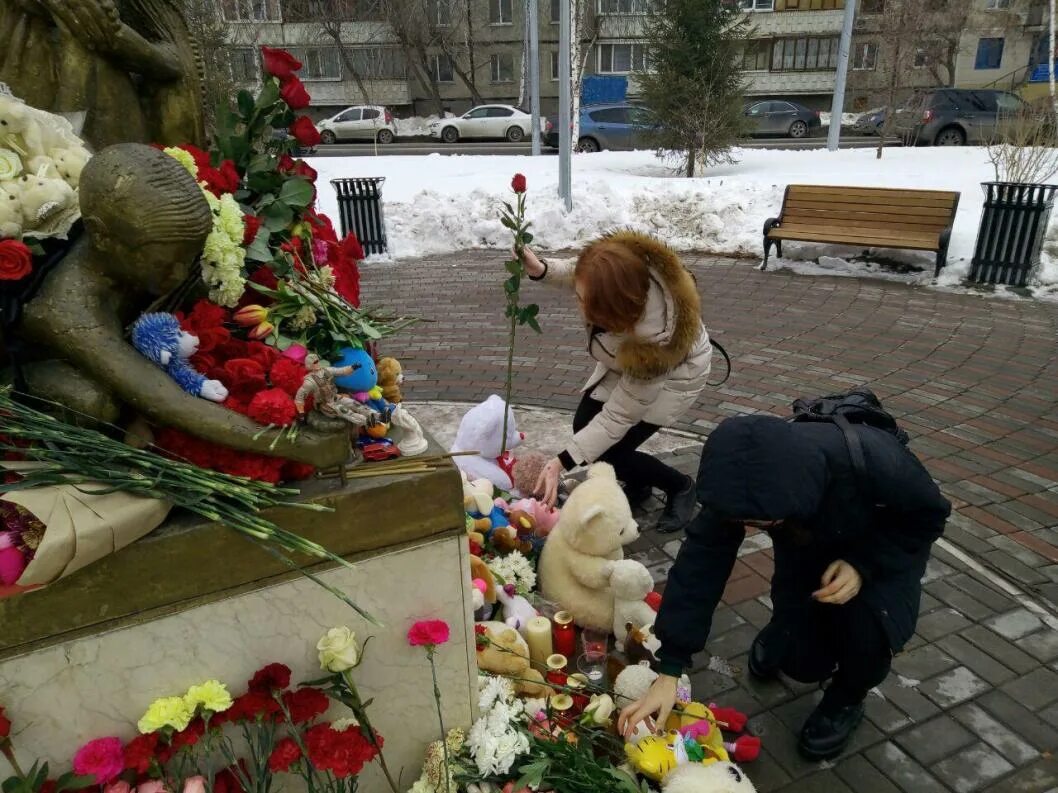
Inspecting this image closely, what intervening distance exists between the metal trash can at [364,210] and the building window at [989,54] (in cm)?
3225

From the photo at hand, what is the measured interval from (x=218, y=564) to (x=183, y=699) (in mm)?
Answer: 336

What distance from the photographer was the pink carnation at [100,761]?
1639 mm

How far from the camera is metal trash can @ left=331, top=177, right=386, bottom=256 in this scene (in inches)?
354

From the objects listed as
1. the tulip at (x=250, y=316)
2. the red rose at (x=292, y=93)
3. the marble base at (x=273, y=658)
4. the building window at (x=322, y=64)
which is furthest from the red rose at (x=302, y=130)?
the building window at (x=322, y=64)

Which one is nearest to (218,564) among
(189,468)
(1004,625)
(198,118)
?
(189,468)

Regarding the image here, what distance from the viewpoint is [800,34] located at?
3225 centimetres

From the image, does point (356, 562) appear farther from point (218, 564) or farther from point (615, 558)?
point (615, 558)

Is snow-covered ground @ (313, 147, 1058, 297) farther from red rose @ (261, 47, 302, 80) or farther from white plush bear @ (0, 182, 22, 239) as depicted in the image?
white plush bear @ (0, 182, 22, 239)

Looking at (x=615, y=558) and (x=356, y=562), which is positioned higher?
(x=356, y=562)

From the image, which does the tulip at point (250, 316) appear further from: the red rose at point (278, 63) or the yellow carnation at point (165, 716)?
the yellow carnation at point (165, 716)

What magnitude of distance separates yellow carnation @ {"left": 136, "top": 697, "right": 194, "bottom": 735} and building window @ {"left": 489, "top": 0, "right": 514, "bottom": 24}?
35.7m

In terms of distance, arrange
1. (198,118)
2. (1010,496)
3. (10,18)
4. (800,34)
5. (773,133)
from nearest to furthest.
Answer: (10,18) < (198,118) < (1010,496) < (773,133) < (800,34)

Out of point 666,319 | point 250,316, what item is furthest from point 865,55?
point 250,316

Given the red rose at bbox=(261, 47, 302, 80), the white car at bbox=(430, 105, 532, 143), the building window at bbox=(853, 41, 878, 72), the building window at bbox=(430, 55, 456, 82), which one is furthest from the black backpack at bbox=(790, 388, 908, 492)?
the building window at bbox=(853, 41, 878, 72)
